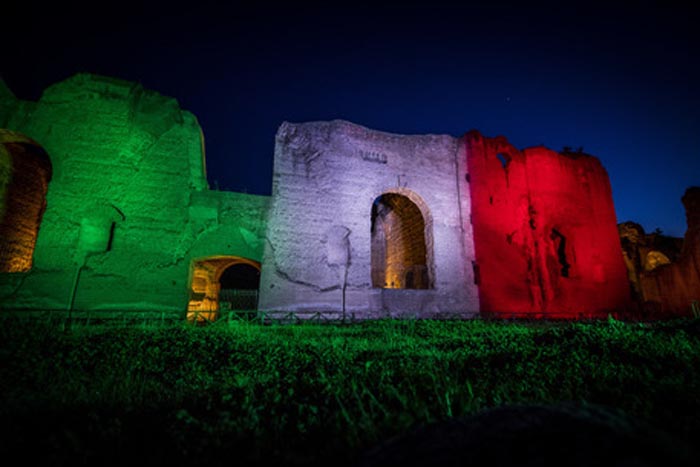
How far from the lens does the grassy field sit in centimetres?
221

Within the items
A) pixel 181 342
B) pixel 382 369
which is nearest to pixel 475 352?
pixel 382 369

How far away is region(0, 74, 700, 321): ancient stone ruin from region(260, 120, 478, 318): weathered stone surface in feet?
0.16

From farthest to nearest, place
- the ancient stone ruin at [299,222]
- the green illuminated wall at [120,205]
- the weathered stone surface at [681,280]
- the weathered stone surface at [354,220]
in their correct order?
the weathered stone surface at [681,280] → the weathered stone surface at [354,220] → the ancient stone ruin at [299,222] → the green illuminated wall at [120,205]

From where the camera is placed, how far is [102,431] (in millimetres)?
2305

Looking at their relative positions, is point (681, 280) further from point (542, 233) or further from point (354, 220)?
point (354, 220)

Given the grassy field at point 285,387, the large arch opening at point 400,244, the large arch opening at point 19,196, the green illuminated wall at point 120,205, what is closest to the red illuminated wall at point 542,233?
the large arch opening at point 400,244

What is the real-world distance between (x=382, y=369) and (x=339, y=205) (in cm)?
774

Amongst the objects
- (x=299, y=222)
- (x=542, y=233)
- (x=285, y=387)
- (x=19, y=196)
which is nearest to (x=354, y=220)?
(x=299, y=222)

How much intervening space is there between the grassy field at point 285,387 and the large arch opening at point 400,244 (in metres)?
6.58

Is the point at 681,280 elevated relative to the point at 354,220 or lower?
lower

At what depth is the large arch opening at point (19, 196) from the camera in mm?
9867

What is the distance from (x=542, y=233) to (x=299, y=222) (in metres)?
10.6

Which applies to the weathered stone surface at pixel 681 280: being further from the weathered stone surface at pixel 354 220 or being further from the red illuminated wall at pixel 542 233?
the weathered stone surface at pixel 354 220

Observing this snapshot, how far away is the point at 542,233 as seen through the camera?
13.9m
